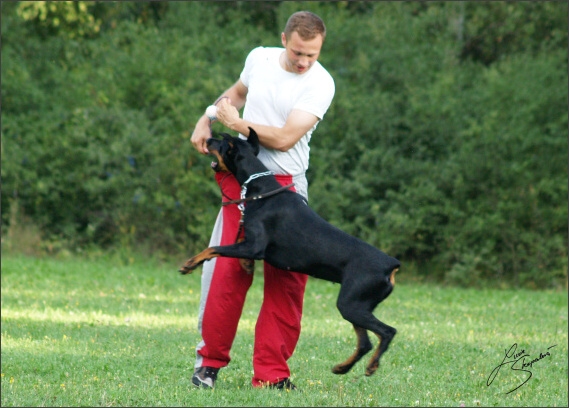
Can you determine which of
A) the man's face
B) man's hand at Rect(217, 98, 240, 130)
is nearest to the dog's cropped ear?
man's hand at Rect(217, 98, 240, 130)

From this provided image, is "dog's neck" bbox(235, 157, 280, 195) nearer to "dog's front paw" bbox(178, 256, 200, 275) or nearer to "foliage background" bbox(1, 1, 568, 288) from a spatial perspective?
"dog's front paw" bbox(178, 256, 200, 275)

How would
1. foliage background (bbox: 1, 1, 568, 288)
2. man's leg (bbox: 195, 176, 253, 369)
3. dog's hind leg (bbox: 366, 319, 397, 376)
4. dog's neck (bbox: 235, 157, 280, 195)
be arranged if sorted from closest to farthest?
dog's hind leg (bbox: 366, 319, 397, 376) < dog's neck (bbox: 235, 157, 280, 195) < man's leg (bbox: 195, 176, 253, 369) < foliage background (bbox: 1, 1, 568, 288)

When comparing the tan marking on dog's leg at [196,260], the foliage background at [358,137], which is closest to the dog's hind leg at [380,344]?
the tan marking on dog's leg at [196,260]

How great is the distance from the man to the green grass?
0.85 feet

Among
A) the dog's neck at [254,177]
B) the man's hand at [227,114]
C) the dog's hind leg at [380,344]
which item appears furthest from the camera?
the man's hand at [227,114]

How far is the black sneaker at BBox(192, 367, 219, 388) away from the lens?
5320mm

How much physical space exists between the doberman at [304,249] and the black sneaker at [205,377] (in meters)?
0.80

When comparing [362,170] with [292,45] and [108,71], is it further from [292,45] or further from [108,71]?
[292,45]

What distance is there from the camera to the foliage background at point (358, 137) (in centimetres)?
1352

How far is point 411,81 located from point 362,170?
5.93ft

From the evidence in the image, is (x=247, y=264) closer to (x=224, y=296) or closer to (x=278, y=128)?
(x=224, y=296)

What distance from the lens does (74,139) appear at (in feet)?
48.4

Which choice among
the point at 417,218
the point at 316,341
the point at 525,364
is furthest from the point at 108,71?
the point at 525,364

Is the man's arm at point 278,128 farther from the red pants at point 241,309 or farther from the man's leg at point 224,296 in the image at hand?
the man's leg at point 224,296
